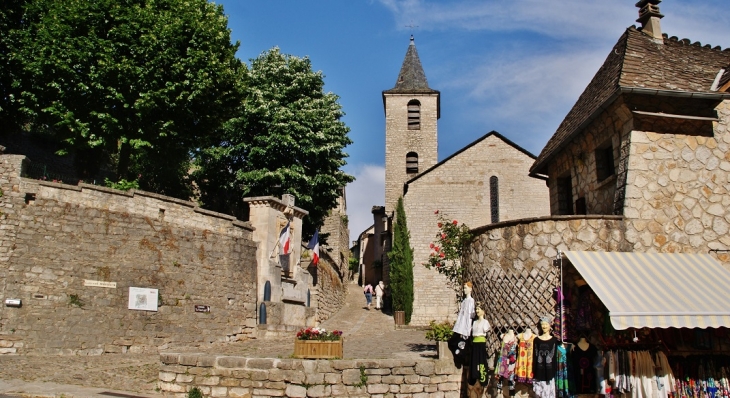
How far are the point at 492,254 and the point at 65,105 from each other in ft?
50.1

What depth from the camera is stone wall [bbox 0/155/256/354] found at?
1390 centimetres

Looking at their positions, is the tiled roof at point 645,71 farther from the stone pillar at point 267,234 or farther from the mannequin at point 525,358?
the stone pillar at point 267,234

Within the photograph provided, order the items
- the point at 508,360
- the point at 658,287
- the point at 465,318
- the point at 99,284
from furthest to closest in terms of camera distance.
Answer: the point at 99,284 < the point at 465,318 < the point at 508,360 < the point at 658,287

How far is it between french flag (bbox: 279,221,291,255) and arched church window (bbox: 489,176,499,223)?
44.4ft

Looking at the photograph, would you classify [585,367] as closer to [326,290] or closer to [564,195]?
[564,195]

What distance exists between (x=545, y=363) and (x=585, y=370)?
2.21ft

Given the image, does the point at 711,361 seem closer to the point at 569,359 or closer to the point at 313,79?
the point at 569,359

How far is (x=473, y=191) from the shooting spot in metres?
30.5

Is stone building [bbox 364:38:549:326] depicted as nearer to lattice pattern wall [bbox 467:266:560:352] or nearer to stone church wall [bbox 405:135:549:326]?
stone church wall [bbox 405:135:549:326]

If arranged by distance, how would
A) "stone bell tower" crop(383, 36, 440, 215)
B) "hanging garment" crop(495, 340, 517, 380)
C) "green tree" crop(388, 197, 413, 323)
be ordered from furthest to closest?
"stone bell tower" crop(383, 36, 440, 215) < "green tree" crop(388, 197, 413, 323) < "hanging garment" crop(495, 340, 517, 380)

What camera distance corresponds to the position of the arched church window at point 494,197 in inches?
1191

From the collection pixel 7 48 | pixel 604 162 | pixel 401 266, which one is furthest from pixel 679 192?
pixel 7 48

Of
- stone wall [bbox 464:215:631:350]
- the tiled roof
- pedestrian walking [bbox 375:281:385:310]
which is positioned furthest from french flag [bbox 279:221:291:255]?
pedestrian walking [bbox 375:281:385:310]

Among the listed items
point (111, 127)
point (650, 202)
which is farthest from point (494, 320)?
point (111, 127)
